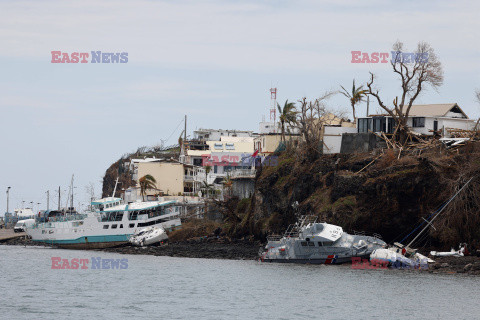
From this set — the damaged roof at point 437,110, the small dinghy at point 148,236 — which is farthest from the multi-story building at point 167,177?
the damaged roof at point 437,110

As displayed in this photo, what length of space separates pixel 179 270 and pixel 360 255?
1407 centimetres

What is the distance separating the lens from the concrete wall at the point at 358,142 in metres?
73.7

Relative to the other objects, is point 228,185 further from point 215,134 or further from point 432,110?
point 215,134

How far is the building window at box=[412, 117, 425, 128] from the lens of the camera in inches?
2963

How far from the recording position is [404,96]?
72500mm

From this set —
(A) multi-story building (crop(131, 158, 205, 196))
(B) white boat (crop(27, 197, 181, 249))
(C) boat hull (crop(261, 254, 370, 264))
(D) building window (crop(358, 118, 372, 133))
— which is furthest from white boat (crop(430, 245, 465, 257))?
(A) multi-story building (crop(131, 158, 205, 196))

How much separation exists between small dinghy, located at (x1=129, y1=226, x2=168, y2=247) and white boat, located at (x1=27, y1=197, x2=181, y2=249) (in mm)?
1758

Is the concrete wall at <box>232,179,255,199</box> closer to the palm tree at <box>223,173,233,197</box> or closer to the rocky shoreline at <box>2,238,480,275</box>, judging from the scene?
the palm tree at <box>223,173,233,197</box>

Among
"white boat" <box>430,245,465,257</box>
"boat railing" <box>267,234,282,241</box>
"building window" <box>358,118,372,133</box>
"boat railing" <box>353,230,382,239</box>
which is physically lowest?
"boat railing" <box>267,234,282,241</box>

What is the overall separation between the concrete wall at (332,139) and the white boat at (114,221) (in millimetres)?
20027

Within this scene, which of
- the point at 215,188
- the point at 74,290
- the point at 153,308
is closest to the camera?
the point at 153,308

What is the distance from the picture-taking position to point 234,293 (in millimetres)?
48312

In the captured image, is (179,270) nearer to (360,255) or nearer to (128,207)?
(360,255)

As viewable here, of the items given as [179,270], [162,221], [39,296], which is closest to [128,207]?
[162,221]
